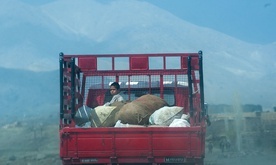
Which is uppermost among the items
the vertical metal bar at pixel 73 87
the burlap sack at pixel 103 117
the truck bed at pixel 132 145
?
the vertical metal bar at pixel 73 87

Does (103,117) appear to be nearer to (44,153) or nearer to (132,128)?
(132,128)

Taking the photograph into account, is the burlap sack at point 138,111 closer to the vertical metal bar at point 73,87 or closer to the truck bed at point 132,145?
the vertical metal bar at point 73,87

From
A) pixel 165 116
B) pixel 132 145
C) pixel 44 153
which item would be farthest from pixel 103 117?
pixel 44 153

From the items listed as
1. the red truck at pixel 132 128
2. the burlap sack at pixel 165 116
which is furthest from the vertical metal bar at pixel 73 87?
the burlap sack at pixel 165 116

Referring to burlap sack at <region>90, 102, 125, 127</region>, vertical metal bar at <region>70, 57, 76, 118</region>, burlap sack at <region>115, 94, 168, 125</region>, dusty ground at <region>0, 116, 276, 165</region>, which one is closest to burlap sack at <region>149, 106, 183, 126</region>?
burlap sack at <region>115, 94, 168, 125</region>

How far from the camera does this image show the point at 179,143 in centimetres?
974

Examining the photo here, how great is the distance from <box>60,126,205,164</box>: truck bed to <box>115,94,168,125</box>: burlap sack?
2.85ft

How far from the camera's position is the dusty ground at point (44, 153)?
26062 mm

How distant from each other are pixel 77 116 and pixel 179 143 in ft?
6.65

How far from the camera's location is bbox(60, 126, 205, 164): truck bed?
9.73 metres

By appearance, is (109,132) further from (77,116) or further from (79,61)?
(79,61)

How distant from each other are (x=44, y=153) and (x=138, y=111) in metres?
25.0

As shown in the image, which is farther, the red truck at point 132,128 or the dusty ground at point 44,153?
the dusty ground at point 44,153

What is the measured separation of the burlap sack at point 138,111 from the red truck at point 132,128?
0.65 metres
